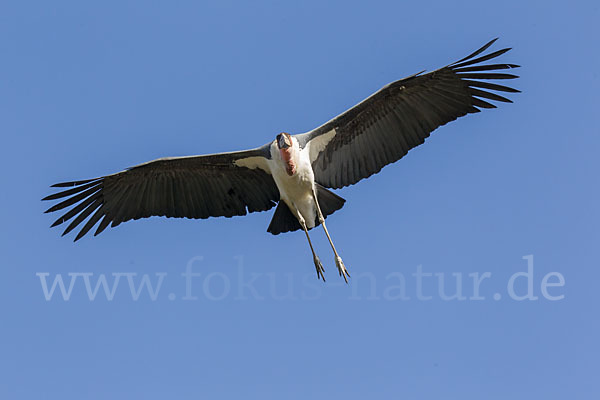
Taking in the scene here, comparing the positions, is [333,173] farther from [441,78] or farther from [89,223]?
[89,223]

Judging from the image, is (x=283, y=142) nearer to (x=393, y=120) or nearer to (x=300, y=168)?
(x=300, y=168)

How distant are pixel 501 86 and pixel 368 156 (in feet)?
7.09

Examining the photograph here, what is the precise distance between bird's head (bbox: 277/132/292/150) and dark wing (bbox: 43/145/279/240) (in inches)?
31.0

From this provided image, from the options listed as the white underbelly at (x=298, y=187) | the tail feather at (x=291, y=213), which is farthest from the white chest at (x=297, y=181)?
the tail feather at (x=291, y=213)

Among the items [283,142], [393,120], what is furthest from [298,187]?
[393,120]

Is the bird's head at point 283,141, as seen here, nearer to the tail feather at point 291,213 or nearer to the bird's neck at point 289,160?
the bird's neck at point 289,160

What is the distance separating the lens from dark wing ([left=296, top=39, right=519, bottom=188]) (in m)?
15.1

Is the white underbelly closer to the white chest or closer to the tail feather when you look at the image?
the white chest

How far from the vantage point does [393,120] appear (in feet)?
50.7

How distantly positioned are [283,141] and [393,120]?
1713mm

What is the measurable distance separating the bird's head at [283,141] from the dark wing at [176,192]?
79cm

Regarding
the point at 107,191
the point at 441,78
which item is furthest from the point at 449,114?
the point at 107,191

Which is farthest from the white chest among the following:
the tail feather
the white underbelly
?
the tail feather

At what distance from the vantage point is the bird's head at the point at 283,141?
14891 mm
